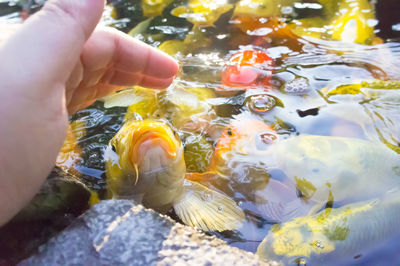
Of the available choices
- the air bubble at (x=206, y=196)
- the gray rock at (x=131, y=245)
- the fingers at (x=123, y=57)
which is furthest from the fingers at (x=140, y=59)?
the gray rock at (x=131, y=245)

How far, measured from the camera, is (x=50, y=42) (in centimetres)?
91

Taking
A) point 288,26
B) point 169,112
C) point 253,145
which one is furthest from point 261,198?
point 288,26

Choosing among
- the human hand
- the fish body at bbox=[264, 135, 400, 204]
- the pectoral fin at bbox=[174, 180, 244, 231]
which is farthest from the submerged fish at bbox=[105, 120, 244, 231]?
the human hand

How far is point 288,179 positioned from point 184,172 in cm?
45

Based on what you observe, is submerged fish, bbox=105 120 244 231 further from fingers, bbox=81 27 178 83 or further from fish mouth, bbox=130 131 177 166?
fingers, bbox=81 27 178 83

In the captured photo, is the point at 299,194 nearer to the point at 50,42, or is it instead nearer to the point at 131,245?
the point at 131,245

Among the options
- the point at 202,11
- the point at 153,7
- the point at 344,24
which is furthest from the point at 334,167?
the point at 153,7

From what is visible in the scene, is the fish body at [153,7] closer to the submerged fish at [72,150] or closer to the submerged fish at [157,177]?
the submerged fish at [72,150]

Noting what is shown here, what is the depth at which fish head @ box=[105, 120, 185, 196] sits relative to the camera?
140cm

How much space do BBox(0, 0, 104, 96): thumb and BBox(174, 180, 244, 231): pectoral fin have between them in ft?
2.29

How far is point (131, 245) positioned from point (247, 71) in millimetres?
1332

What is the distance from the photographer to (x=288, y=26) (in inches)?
97.4

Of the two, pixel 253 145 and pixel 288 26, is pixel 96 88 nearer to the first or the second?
pixel 253 145

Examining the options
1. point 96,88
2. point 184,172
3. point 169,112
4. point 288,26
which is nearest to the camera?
point 184,172
